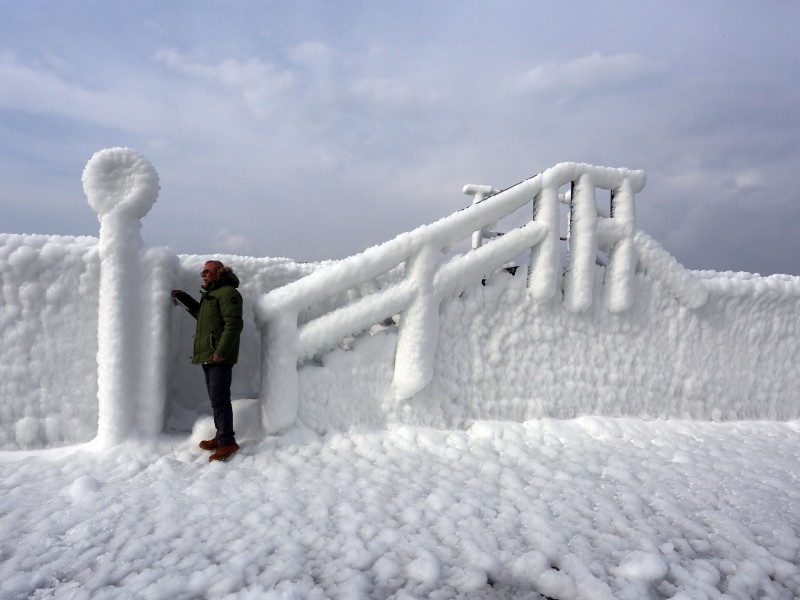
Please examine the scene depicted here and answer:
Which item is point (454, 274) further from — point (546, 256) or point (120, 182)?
point (120, 182)

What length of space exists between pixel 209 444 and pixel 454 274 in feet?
7.36

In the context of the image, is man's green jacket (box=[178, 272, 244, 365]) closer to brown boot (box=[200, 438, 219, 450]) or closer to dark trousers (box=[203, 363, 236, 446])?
dark trousers (box=[203, 363, 236, 446])

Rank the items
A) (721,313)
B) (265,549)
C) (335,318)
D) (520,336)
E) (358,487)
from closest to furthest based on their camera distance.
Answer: (265,549) < (358,487) < (335,318) < (520,336) < (721,313)

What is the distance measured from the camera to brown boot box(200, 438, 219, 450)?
3625 millimetres

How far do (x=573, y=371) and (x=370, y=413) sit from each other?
6.26 ft

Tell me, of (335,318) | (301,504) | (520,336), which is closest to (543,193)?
(520,336)

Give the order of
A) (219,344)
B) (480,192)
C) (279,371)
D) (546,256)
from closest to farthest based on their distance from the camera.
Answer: (219,344), (279,371), (546,256), (480,192)

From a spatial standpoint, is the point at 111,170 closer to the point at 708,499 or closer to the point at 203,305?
the point at 203,305

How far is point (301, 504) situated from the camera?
2947mm

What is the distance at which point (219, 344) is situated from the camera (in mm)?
3520

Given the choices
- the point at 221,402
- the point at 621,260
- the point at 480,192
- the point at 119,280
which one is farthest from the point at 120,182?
the point at 480,192

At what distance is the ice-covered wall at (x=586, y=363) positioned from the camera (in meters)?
4.08

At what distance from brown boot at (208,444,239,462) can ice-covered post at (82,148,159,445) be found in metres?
0.69

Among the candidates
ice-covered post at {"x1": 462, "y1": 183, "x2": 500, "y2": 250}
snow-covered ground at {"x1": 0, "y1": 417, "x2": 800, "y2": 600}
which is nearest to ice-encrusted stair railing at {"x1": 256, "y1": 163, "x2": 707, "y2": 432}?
snow-covered ground at {"x1": 0, "y1": 417, "x2": 800, "y2": 600}
